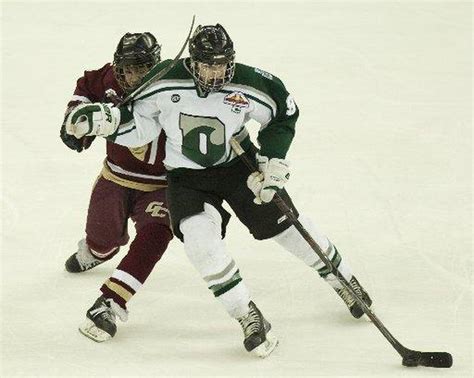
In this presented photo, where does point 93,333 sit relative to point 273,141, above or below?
below

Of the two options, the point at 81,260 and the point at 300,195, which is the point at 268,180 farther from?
the point at 300,195

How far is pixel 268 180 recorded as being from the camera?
4211 millimetres

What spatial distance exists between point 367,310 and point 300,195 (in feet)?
4.28

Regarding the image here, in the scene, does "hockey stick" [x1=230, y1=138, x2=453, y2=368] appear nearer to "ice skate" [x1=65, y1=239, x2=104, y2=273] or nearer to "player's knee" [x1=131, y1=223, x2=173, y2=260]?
"player's knee" [x1=131, y1=223, x2=173, y2=260]

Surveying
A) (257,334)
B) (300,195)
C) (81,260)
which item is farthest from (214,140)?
(300,195)

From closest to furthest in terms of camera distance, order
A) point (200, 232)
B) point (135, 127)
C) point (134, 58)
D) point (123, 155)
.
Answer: point (200, 232) < point (135, 127) < point (134, 58) < point (123, 155)

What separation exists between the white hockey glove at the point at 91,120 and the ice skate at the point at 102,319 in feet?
2.03

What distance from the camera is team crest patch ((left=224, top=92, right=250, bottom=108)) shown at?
4195 millimetres

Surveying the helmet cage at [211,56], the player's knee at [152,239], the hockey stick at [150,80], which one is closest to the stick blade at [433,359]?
the player's knee at [152,239]

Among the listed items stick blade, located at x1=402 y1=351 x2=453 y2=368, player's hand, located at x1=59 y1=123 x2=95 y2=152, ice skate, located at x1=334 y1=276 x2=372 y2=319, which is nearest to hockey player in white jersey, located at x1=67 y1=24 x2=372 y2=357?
player's hand, located at x1=59 y1=123 x2=95 y2=152

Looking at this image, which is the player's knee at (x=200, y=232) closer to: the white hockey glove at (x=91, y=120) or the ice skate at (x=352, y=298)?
the white hockey glove at (x=91, y=120)

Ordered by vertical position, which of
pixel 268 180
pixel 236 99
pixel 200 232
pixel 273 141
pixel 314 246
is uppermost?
pixel 236 99

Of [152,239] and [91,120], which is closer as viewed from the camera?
[91,120]

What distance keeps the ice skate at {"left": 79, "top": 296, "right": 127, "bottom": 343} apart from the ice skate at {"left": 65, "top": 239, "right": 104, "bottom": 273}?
1.63ft
